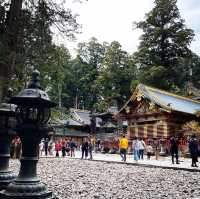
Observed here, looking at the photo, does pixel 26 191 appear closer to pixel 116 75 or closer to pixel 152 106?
pixel 152 106

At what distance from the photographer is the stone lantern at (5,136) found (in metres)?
8.50

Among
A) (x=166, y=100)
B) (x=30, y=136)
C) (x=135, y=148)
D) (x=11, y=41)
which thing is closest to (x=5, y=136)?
(x=30, y=136)

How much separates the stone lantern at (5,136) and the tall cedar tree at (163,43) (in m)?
41.8

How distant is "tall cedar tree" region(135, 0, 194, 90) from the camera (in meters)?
50.2

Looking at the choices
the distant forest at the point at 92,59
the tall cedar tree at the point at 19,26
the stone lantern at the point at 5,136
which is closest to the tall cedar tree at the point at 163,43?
the distant forest at the point at 92,59

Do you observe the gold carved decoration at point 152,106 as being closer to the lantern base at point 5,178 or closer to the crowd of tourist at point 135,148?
the crowd of tourist at point 135,148

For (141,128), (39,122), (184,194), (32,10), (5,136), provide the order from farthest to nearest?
(141,128)
(32,10)
(184,194)
(5,136)
(39,122)

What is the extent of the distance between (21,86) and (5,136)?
10787 millimetres

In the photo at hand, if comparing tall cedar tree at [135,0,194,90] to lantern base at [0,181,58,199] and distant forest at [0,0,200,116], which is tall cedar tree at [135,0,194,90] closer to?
distant forest at [0,0,200,116]

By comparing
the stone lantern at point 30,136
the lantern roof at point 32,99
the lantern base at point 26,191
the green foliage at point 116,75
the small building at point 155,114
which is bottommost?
the lantern base at point 26,191

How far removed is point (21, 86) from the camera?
1903cm

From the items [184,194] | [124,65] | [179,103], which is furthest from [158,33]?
[184,194]

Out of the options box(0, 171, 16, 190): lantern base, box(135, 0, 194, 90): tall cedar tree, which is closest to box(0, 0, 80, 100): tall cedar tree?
box(0, 171, 16, 190): lantern base

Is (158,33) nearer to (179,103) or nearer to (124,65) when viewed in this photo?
(124,65)
